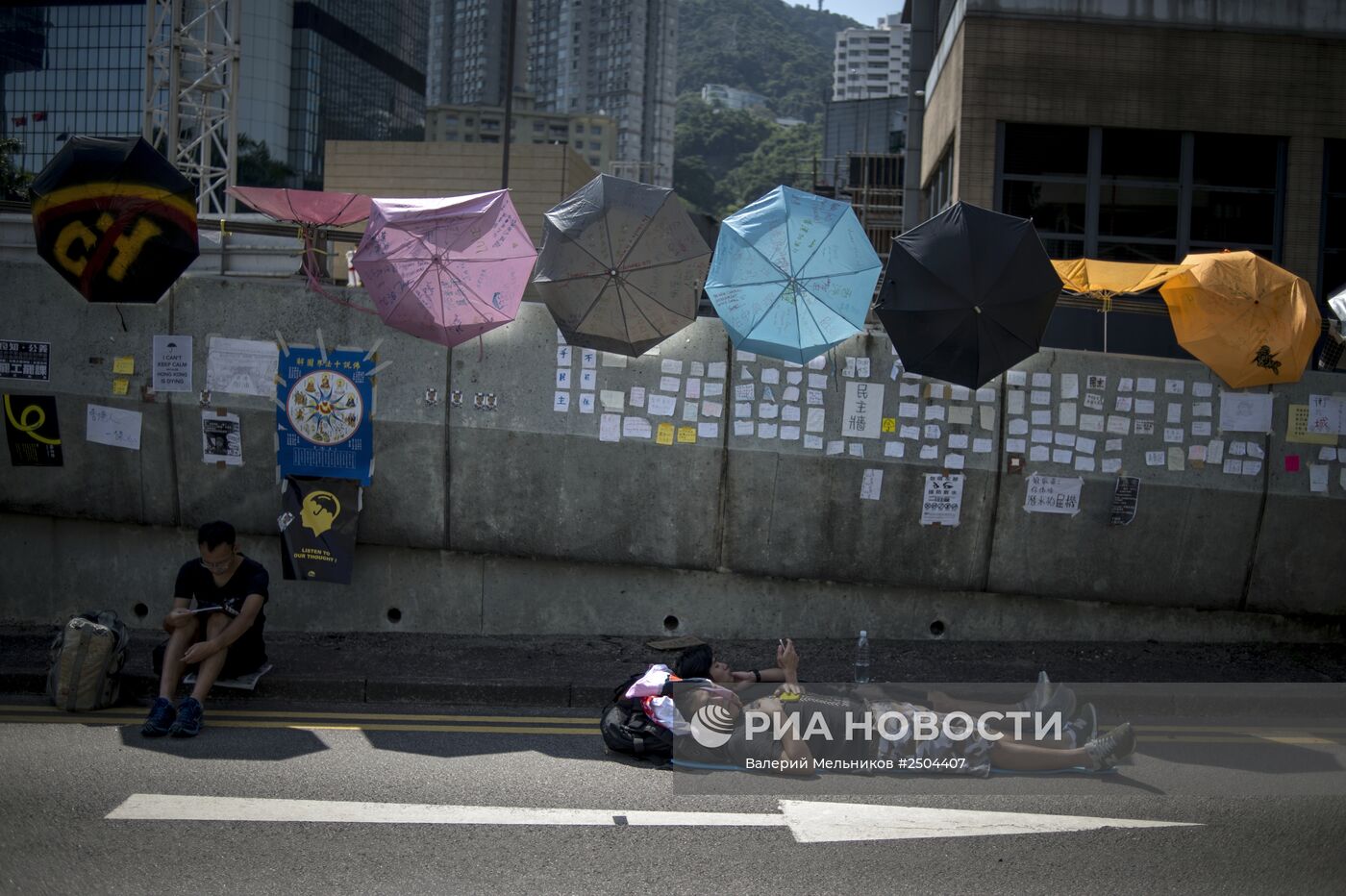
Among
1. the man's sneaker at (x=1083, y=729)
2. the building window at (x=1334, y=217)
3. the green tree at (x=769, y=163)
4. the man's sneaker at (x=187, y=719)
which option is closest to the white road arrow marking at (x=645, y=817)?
the man's sneaker at (x=1083, y=729)

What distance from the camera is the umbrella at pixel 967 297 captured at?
352 inches

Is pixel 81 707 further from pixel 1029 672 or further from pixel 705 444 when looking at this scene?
pixel 1029 672

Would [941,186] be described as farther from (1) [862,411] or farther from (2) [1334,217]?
(1) [862,411]

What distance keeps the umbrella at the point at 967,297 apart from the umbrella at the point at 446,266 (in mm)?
2880

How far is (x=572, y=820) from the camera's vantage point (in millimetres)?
5973

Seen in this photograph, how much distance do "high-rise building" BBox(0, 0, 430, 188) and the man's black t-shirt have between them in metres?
95.6

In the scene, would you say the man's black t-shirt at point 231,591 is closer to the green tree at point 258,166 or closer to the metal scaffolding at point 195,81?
the metal scaffolding at point 195,81

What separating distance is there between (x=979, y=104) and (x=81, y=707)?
12315 mm

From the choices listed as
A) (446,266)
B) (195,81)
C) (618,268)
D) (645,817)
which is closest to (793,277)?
(618,268)

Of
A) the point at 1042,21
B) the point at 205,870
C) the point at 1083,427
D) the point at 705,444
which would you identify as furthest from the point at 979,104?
the point at 205,870

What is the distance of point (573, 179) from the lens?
4731cm

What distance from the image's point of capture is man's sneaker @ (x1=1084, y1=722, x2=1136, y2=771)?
6.83 metres

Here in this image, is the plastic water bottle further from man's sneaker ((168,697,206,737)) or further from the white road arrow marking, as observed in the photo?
man's sneaker ((168,697,206,737))

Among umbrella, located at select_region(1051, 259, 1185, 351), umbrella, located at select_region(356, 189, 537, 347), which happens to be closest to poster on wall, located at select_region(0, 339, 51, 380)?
umbrella, located at select_region(356, 189, 537, 347)
